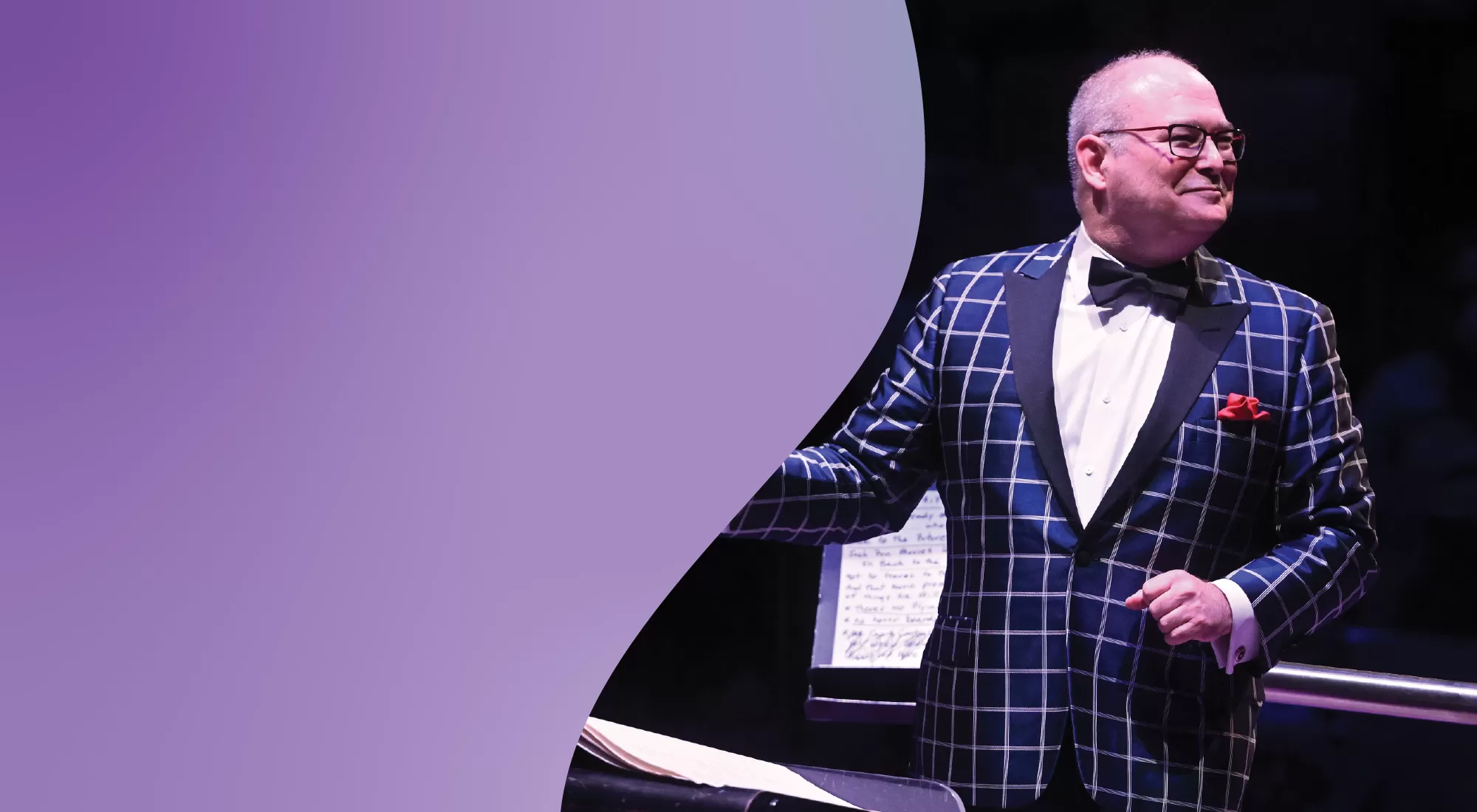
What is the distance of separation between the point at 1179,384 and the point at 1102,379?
0.08 m

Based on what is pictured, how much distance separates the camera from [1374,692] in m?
1.59

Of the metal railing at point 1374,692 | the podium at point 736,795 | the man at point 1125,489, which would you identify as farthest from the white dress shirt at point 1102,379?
the podium at point 736,795

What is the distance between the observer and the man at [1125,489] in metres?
1.39

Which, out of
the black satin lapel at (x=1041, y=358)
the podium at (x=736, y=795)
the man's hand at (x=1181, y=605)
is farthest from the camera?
the black satin lapel at (x=1041, y=358)

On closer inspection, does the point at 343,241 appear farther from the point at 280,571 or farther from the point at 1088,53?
the point at 1088,53

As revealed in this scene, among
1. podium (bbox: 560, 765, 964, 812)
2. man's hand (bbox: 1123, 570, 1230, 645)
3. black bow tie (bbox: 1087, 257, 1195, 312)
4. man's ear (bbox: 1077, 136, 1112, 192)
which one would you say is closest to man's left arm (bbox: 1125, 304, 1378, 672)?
man's hand (bbox: 1123, 570, 1230, 645)

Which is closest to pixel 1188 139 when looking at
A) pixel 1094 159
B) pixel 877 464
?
pixel 1094 159

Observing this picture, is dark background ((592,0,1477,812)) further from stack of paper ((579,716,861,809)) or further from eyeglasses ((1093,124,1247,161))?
stack of paper ((579,716,861,809))

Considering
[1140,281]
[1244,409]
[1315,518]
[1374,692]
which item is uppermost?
[1140,281]

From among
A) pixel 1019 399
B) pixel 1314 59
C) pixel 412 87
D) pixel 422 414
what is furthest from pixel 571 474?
pixel 1314 59

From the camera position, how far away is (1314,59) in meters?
1.92

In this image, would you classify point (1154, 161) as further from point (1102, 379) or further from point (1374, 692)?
point (1374, 692)

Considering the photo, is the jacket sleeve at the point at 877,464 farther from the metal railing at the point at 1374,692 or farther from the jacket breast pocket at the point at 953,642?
the metal railing at the point at 1374,692

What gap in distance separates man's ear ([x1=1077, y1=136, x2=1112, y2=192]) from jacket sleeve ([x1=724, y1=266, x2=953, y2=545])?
0.20 meters
